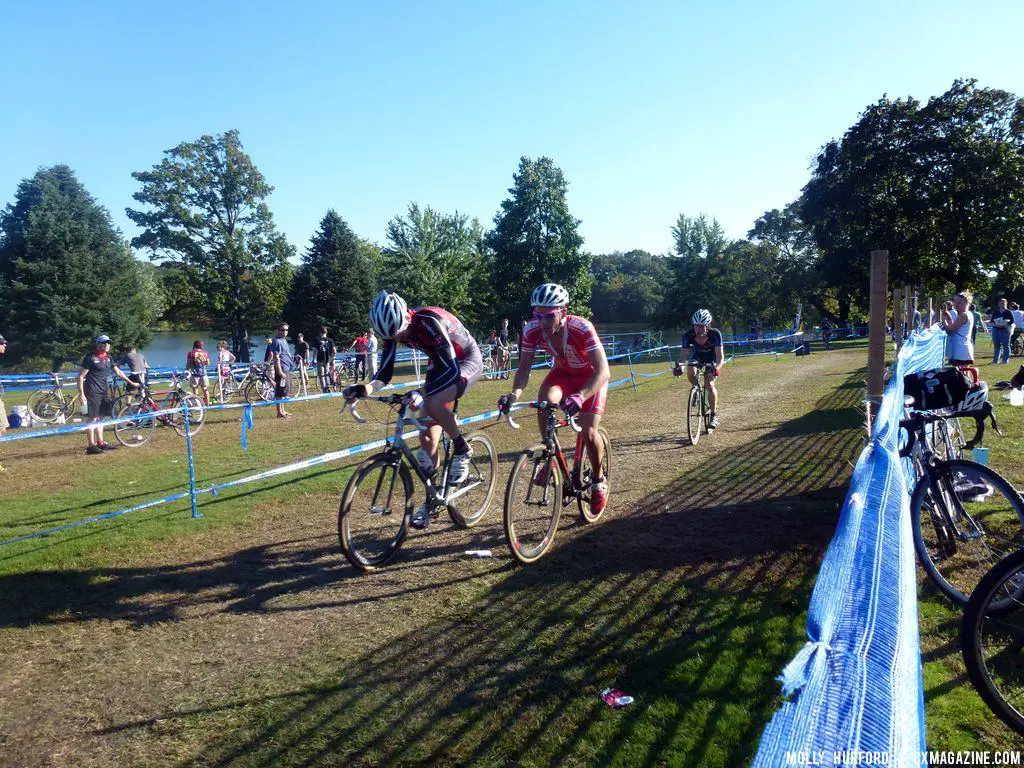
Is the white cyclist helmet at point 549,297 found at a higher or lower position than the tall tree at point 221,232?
lower

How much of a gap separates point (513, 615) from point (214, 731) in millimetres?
1839

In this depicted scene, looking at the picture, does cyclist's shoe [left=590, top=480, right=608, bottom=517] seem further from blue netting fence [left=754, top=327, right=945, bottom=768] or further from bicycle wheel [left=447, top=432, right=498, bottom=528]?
blue netting fence [left=754, top=327, right=945, bottom=768]

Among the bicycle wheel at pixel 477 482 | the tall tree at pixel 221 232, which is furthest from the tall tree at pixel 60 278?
the bicycle wheel at pixel 477 482

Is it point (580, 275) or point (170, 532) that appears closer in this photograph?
point (170, 532)

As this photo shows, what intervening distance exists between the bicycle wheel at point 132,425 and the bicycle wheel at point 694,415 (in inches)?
389

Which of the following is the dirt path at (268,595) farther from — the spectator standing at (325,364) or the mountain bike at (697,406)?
the spectator standing at (325,364)

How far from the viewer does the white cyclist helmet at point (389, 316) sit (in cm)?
Result: 505

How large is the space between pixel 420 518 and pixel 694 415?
233 inches

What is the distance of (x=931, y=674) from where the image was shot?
329 cm

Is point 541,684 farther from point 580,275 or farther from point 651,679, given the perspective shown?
point 580,275

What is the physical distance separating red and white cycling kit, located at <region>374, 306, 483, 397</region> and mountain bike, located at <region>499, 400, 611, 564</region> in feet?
1.85

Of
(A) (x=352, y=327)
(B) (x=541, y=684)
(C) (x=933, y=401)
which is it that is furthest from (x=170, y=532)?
(A) (x=352, y=327)

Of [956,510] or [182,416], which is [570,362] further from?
[182,416]

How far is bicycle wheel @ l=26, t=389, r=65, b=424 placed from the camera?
57.4ft
